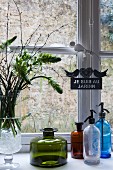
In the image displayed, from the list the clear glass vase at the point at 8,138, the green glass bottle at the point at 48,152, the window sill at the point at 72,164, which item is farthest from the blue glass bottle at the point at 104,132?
the clear glass vase at the point at 8,138

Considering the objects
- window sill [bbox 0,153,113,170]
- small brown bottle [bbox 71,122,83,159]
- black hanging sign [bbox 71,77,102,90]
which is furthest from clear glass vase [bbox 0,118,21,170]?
black hanging sign [bbox 71,77,102,90]

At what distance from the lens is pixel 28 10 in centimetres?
166

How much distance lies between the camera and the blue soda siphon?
141 cm

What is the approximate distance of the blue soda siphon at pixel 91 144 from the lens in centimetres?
141

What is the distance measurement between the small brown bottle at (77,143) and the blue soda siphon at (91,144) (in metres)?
0.07

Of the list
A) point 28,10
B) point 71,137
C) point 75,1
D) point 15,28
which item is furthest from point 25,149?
point 75,1

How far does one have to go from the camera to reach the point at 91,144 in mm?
1449

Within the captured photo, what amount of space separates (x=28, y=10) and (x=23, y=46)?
213 mm

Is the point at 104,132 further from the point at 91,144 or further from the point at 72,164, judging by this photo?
the point at 72,164

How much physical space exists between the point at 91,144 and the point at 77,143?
0.33 ft

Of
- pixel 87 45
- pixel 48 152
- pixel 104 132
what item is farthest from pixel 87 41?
pixel 48 152

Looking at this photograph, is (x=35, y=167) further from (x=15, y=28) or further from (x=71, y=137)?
(x=15, y=28)

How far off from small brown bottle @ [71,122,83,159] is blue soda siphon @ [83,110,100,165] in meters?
0.07

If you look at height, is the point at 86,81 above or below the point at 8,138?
above
